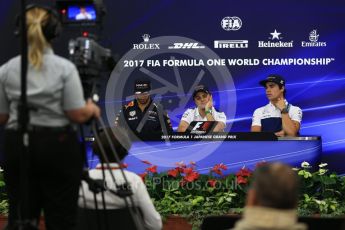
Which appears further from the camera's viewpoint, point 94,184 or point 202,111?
point 202,111

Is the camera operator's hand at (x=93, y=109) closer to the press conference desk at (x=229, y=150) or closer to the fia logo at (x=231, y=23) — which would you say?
the press conference desk at (x=229, y=150)

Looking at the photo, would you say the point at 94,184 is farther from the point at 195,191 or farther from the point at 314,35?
the point at 314,35

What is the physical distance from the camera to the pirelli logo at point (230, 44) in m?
7.44

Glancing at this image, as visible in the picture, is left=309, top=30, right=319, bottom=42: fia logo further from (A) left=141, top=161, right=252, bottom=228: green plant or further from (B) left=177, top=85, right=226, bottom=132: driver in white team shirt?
(A) left=141, top=161, right=252, bottom=228: green plant

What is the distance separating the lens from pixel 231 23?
7.40 m

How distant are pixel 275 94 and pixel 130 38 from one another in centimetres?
174

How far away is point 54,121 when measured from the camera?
3014mm

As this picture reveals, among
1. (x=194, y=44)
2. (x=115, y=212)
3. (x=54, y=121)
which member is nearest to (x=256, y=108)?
(x=194, y=44)

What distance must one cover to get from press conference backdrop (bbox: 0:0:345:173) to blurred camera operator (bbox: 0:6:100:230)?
4372 millimetres

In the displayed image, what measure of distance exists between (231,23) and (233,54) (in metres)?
0.34

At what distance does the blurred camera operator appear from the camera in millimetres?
2969

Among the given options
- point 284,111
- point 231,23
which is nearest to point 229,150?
point 284,111

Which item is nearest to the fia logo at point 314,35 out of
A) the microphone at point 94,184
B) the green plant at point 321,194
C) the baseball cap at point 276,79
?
the baseball cap at point 276,79

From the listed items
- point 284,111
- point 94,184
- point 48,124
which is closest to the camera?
point 48,124
